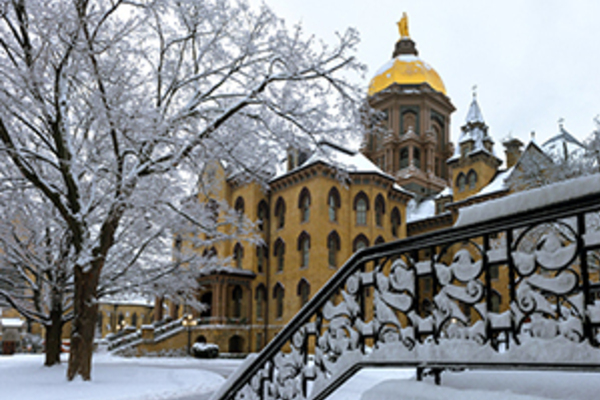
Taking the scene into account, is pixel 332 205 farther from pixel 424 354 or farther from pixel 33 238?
pixel 424 354

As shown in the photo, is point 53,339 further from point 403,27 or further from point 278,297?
point 403,27

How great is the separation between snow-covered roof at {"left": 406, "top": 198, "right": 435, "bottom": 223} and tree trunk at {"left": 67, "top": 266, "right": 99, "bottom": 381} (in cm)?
3298

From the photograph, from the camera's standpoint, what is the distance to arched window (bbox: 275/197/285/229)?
3741cm

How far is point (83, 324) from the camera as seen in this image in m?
12.2

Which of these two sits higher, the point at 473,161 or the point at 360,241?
the point at 473,161

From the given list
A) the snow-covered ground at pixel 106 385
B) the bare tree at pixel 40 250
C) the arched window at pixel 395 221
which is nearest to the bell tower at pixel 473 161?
the arched window at pixel 395 221

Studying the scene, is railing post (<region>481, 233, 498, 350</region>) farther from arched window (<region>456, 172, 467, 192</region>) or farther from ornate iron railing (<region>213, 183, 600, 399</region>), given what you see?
arched window (<region>456, 172, 467, 192</region>)

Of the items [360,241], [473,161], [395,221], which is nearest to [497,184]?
[473,161]

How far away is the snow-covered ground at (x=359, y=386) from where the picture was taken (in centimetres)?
314

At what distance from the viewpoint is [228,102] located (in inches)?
601

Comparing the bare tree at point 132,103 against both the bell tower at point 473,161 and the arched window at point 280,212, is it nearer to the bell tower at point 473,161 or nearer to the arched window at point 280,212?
the arched window at point 280,212

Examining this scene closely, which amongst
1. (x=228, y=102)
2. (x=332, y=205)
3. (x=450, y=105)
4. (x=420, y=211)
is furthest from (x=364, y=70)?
(x=450, y=105)

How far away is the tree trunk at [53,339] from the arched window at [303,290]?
1789cm

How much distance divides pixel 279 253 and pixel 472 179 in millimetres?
15643
